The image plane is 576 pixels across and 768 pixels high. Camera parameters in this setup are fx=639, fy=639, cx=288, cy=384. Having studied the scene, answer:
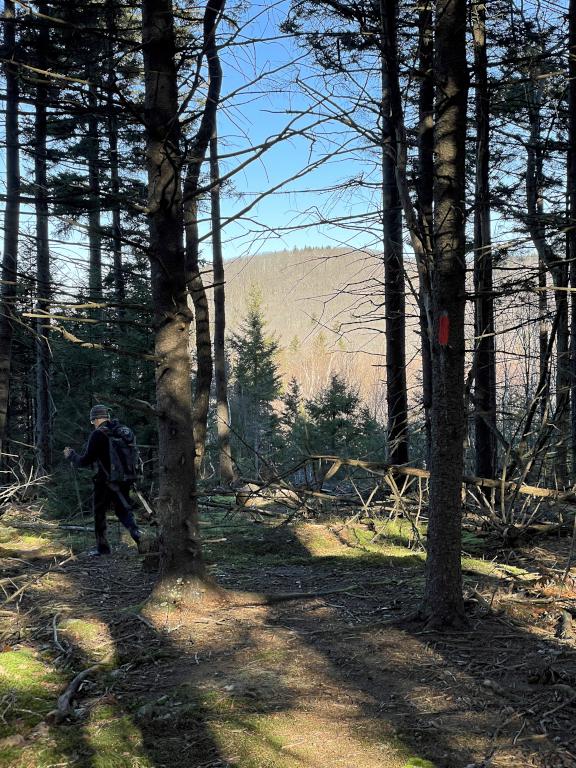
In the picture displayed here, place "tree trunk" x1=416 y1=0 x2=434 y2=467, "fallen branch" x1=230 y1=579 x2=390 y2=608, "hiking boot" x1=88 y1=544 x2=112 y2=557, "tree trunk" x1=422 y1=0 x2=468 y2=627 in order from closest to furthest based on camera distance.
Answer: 1. "tree trunk" x1=422 y1=0 x2=468 y2=627
2. "tree trunk" x1=416 y1=0 x2=434 y2=467
3. "fallen branch" x1=230 y1=579 x2=390 y2=608
4. "hiking boot" x1=88 y1=544 x2=112 y2=557

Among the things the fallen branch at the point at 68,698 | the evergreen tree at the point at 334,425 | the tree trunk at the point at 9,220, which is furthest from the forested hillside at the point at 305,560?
the evergreen tree at the point at 334,425

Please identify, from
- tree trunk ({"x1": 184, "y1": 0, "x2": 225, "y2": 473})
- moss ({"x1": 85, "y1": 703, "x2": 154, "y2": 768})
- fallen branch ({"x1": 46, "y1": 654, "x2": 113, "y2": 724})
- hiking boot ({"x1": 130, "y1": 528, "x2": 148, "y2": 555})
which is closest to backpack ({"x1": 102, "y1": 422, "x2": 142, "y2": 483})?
hiking boot ({"x1": 130, "y1": 528, "x2": 148, "y2": 555})

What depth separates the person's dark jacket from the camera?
26.5 ft

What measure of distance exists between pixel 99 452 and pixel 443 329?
5.34m

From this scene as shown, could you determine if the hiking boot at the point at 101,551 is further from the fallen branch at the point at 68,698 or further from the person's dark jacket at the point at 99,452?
the fallen branch at the point at 68,698

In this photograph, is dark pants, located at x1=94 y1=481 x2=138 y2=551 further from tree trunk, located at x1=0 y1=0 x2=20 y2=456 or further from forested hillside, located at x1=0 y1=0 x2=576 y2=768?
tree trunk, located at x1=0 y1=0 x2=20 y2=456

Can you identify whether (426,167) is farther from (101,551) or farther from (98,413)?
(101,551)

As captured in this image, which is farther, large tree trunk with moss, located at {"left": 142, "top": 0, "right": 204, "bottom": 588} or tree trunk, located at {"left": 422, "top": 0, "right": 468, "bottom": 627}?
large tree trunk with moss, located at {"left": 142, "top": 0, "right": 204, "bottom": 588}

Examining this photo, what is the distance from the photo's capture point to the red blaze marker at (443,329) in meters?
4.32

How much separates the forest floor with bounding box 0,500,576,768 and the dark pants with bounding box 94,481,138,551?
142 centimetres

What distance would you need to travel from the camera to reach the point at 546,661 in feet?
12.6

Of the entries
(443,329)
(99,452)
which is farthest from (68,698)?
(99,452)

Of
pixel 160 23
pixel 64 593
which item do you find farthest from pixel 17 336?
pixel 160 23

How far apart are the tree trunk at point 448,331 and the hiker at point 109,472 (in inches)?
185
